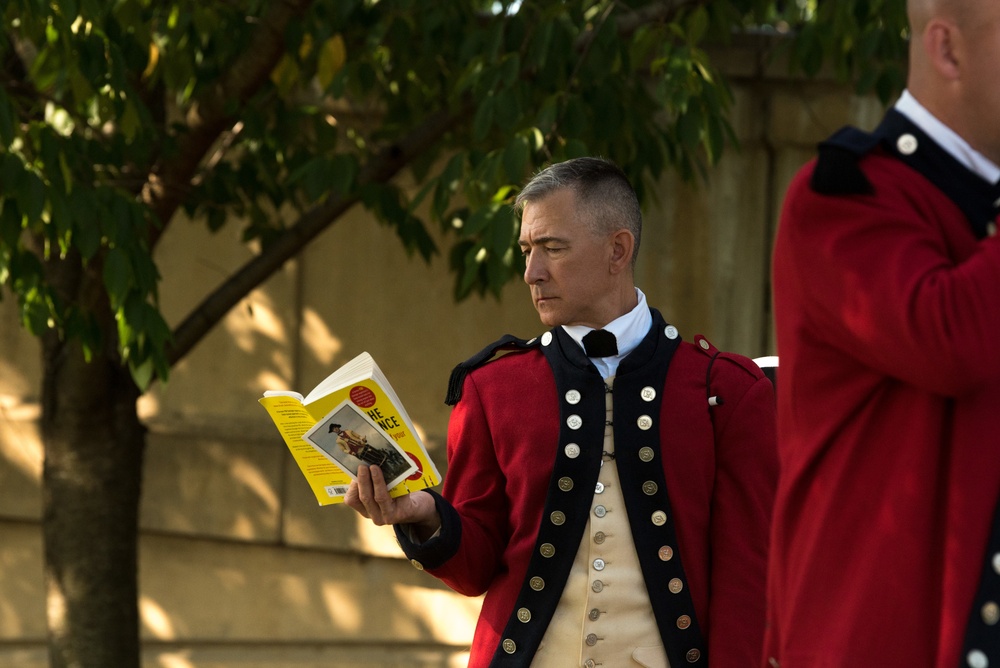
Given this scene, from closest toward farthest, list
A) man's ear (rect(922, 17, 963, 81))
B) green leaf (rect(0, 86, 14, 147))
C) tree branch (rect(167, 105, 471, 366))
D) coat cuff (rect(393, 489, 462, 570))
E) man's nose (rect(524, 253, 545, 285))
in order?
man's ear (rect(922, 17, 963, 81)) < coat cuff (rect(393, 489, 462, 570)) < man's nose (rect(524, 253, 545, 285)) < green leaf (rect(0, 86, 14, 147)) < tree branch (rect(167, 105, 471, 366))

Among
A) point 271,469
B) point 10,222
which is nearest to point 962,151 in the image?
point 10,222

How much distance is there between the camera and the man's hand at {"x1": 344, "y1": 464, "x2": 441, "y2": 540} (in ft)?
7.97

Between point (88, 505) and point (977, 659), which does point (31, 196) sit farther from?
point (977, 659)

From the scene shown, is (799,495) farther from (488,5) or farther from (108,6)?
(488,5)

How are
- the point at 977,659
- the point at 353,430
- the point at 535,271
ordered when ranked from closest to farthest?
the point at 977,659 < the point at 353,430 < the point at 535,271

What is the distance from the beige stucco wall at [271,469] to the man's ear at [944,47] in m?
4.51

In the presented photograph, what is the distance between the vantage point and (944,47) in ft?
5.58

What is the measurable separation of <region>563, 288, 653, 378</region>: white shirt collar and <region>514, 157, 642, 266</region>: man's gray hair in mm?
134

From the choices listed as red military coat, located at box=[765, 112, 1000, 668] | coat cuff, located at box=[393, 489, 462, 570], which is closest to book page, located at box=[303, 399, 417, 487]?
coat cuff, located at box=[393, 489, 462, 570]

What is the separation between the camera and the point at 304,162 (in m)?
4.97

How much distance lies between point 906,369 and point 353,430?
1.06 metres

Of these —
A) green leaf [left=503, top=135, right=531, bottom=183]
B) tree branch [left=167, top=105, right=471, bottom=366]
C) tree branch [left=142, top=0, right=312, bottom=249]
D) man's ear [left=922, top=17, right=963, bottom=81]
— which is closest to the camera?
man's ear [left=922, top=17, right=963, bottom=81]

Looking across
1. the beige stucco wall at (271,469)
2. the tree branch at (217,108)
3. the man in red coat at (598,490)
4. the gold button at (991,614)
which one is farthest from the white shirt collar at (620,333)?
the beige stucco wall at (271,469)

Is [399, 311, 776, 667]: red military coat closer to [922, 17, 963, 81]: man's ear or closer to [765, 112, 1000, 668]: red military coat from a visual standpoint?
[765, 112, 1000, 668]: red military coat
